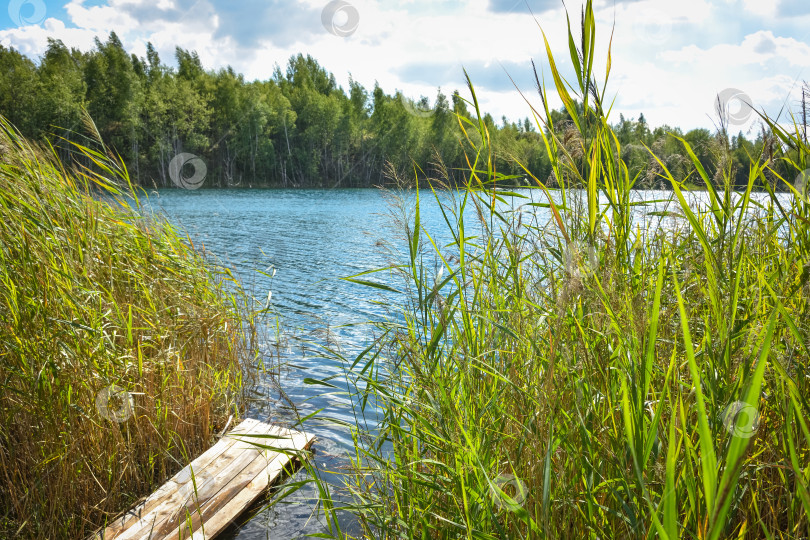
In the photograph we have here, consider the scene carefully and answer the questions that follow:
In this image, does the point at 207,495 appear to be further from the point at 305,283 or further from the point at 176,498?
the point at 305,283

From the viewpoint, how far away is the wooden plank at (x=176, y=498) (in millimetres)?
2662

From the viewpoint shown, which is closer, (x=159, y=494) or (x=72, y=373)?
(x=72, y=373)

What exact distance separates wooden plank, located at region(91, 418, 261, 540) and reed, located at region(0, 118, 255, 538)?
0.14m

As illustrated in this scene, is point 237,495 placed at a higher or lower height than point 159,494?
lower

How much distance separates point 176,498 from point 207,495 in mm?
198

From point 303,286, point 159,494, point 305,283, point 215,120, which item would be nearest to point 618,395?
point 159,494

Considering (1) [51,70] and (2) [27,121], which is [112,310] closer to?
(2) [27,121]

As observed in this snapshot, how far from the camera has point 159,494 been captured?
298 cm

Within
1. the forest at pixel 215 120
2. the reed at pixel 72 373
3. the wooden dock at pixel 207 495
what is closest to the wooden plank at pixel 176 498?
the wooden dock at pixel 207 495

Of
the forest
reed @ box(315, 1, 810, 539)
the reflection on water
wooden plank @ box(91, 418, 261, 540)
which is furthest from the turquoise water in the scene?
the forest

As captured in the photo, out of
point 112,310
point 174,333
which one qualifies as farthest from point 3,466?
point 174,333

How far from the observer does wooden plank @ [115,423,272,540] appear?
2.66 metres

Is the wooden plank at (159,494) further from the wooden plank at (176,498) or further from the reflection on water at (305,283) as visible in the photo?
the reflection on water at (305,283)

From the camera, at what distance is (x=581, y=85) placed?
1441 mm
